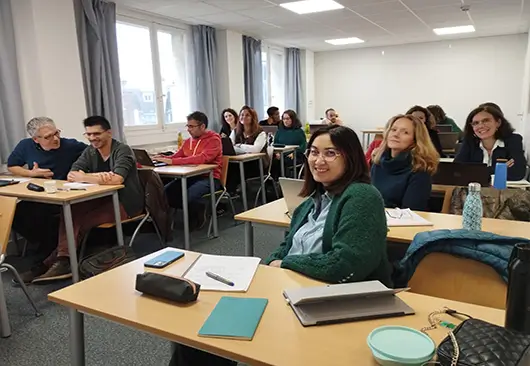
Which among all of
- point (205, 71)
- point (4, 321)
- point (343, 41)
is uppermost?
point (343, 41)

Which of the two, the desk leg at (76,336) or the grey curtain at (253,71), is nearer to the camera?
the desk leg at (76,336)

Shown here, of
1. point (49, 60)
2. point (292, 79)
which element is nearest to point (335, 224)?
point (49, 60)

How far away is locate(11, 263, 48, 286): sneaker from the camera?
3.08 m

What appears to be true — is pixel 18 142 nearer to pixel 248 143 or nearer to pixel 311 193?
pixel 248 143

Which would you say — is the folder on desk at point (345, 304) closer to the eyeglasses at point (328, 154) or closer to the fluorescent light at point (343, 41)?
the eyeglasses at point (328, 154)

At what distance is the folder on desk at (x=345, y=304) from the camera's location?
1096 millimetres

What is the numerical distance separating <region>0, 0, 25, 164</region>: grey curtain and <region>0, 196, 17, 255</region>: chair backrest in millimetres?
1706

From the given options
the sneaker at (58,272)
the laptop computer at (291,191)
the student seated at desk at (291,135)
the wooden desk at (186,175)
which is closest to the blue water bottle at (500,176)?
the laptop computer at (291,191)

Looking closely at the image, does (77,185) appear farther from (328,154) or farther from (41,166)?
(328,154)

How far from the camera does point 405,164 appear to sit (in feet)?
8.19

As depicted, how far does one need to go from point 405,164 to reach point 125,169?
6.75 feet

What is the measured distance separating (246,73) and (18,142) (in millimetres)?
4044

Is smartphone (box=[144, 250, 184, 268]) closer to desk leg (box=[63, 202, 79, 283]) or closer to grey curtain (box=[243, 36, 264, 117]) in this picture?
desk leg (box=[63, 202, 79, 283])

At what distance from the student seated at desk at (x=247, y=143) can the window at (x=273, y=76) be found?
2710 mm
